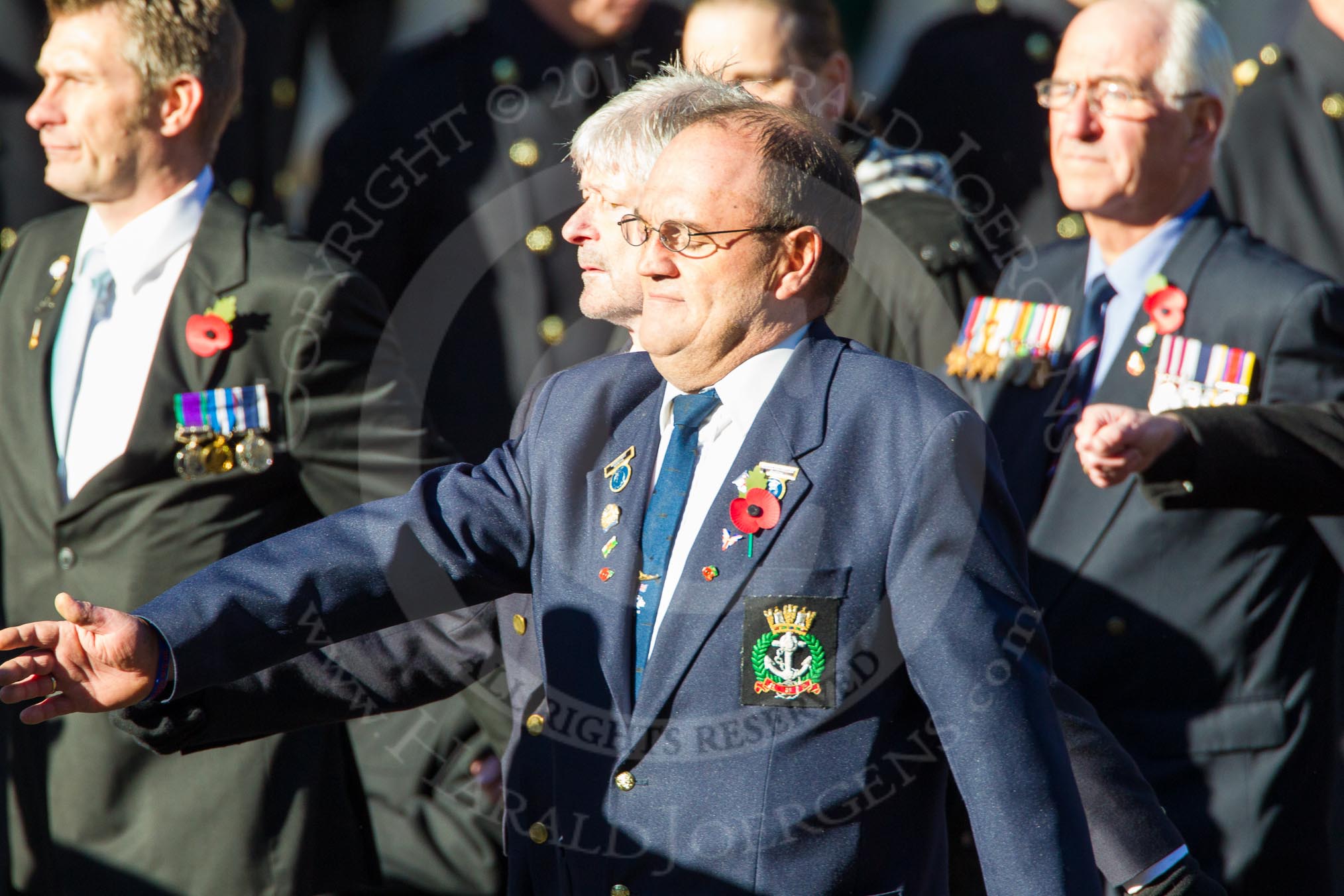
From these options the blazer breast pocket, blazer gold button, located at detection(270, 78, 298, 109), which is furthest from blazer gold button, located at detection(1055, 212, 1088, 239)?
the blazer breast pocket

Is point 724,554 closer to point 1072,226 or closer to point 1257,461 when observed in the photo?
point 1257,461

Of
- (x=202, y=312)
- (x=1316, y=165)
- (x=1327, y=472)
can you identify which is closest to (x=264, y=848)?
(x=202, y=312)

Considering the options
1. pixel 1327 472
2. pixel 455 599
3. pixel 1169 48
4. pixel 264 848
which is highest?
pixel 1169 48

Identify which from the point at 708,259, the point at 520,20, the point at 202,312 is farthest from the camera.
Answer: the point at 520,20

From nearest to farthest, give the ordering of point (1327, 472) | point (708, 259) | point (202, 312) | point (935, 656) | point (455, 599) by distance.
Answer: point (935, 656), point (708, 259), point (455, 599), point (1327, 472), point (202, 312)

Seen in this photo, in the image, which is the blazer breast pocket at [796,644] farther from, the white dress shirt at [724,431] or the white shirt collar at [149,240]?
the white shirt collar at [149,240]

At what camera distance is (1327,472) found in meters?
3.06

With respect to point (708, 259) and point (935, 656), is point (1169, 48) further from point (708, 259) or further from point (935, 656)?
point (935, 656)

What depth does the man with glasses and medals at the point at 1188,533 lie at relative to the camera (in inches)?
129

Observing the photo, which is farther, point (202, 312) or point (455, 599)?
point (202, 312)

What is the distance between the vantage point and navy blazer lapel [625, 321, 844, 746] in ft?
6.87

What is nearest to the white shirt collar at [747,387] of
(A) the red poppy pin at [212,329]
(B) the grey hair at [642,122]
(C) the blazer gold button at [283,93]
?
(B) the grey hair at [642,122]

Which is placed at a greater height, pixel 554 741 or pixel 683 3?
pixel 683 3

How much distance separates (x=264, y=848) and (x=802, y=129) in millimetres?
1860
